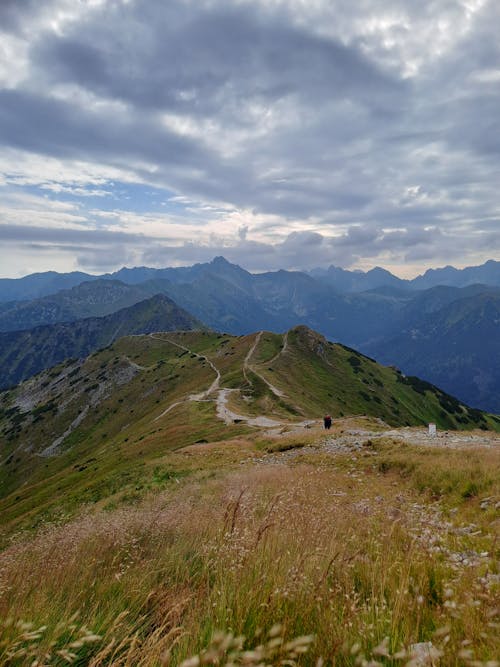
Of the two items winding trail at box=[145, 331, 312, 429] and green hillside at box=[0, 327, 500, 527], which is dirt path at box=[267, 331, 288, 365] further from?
green hillside at box=[0, 327, 500, 527]

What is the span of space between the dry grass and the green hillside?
40485mm

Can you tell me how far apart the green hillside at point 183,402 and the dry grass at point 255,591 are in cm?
4049

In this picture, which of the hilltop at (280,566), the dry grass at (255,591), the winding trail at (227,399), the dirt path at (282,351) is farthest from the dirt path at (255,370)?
the dry grass at (255,591)

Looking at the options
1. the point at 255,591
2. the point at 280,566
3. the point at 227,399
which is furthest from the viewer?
the point at 227,399

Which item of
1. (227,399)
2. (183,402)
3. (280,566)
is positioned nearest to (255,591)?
(280,566)

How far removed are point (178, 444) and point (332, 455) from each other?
3053 centimetres

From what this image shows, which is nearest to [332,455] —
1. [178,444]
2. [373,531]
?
[373,531]

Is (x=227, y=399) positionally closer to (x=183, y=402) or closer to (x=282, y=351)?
(x=183, y=402)

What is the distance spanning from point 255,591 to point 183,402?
81613mm

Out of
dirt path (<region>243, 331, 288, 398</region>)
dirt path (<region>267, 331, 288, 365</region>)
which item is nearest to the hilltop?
dirt path (<region>243, 331, 288, 398</region>)

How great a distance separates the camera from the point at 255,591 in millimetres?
A: 3732

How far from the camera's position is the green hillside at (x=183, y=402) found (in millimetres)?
63719

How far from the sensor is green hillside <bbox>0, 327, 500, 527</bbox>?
63.7 metres

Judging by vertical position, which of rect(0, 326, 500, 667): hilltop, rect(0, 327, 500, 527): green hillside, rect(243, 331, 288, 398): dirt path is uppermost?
rect(0, 326, 500, 667): hilltop
